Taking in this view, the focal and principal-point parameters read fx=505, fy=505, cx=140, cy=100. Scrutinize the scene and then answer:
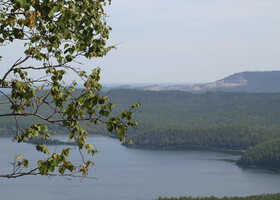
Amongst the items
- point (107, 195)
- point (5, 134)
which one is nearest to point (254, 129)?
point (5, 134)

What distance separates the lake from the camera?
75938 millimetres

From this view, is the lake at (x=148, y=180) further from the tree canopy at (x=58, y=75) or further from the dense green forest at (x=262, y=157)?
the tree canopy at (x=58, y=75)

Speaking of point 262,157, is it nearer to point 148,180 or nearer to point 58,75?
point 148,180

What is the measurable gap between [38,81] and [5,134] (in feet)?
527

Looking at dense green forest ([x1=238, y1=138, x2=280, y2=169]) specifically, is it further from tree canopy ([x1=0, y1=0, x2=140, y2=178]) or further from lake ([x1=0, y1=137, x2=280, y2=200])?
tree canopy ([x1=0, y1=0, x2=140, y2=178])

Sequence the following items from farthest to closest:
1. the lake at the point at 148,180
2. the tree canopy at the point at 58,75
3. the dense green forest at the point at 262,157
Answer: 1. the dense green forest at the point at 262,157
2. the lake at the point at 148,180
3. the tree canopy at the point at 58,75

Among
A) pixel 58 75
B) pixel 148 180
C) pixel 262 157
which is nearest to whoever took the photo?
pixel 58 75

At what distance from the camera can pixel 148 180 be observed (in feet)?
304

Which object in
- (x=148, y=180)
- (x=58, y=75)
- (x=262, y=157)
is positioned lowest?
(x=148, y=180)

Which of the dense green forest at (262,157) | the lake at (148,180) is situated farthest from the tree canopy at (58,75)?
the dense green forest at (262,157)

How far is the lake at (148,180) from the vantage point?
7594 centimetres

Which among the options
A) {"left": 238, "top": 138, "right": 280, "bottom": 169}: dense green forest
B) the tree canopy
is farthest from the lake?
the tree canopy

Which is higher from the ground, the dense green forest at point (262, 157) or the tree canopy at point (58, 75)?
the tree canopy at point (58, 75)

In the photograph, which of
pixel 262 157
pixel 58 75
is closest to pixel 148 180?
pixel 262 157
